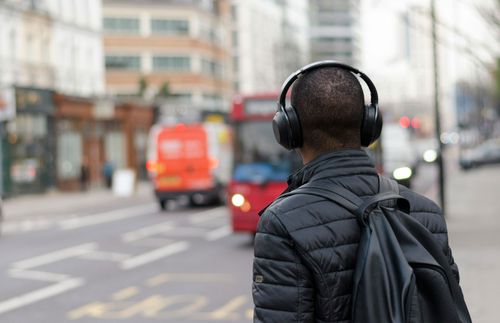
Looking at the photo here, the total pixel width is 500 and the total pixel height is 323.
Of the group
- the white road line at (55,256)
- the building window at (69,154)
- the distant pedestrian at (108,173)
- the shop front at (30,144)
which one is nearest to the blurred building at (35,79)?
the shop front at (30,144)

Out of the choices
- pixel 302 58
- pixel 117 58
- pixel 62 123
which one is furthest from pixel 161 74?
pixel 62 123

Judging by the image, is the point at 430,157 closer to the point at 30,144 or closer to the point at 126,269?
the point at 126,269

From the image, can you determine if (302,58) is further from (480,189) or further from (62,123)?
(480,189)

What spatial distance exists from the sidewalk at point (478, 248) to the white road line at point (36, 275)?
5.96 m

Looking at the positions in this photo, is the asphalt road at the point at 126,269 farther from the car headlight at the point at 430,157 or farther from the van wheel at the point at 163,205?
the car headlight at the point at 430,157

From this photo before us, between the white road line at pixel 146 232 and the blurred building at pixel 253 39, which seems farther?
the blurred building at pixel 253 39

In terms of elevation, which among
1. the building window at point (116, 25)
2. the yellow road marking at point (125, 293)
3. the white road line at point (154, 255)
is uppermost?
the building window at point (116, 25)

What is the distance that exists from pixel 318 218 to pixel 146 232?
21.9 m

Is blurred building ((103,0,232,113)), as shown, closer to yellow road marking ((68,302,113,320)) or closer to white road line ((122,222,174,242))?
white road line ((122,222,174,242))

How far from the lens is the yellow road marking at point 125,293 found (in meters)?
13.1

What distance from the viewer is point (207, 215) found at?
97.5ft

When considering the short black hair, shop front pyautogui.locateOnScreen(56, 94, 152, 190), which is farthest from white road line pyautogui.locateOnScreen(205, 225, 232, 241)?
shop front pyautogui.locateOnScreen(56, 94, 152, 190)

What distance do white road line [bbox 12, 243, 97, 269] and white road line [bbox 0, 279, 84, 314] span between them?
2.64 metres

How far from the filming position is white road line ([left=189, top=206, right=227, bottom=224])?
27812 mm
